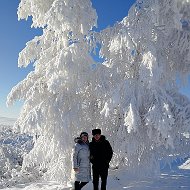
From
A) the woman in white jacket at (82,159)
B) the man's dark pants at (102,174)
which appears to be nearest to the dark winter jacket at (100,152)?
the man's dark pants at (102,174)

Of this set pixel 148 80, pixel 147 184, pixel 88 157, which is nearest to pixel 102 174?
pixel 88 157

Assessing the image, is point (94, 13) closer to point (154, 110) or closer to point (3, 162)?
point (154, 110)

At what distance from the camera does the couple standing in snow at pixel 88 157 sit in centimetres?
876

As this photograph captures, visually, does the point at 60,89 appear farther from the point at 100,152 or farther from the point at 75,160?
the point at 75,160

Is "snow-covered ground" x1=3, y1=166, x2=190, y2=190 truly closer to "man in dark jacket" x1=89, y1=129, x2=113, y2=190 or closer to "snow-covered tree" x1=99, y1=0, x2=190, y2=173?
"snow-covered tree" x1=99, y1=0, x2=190, y2=173

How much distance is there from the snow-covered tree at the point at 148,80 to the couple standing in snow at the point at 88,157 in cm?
105

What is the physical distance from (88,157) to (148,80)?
303 cm

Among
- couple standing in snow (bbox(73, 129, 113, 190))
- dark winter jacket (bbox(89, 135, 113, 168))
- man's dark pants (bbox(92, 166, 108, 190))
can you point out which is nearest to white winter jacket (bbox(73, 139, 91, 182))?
couple standing in snow (bbox(73, 129, 113, 190))

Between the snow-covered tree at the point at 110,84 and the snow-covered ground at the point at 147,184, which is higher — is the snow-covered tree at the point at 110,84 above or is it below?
above

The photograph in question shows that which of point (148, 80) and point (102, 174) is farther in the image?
point (148, 80)

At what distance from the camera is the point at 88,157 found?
887 cm

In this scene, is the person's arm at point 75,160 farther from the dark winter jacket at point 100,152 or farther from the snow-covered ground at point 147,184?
the snow-covered ground at point 147,184

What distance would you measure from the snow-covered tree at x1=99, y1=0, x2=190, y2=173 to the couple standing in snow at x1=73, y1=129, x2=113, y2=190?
1.05 meters

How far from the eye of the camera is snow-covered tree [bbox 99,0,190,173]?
10.3 metres
